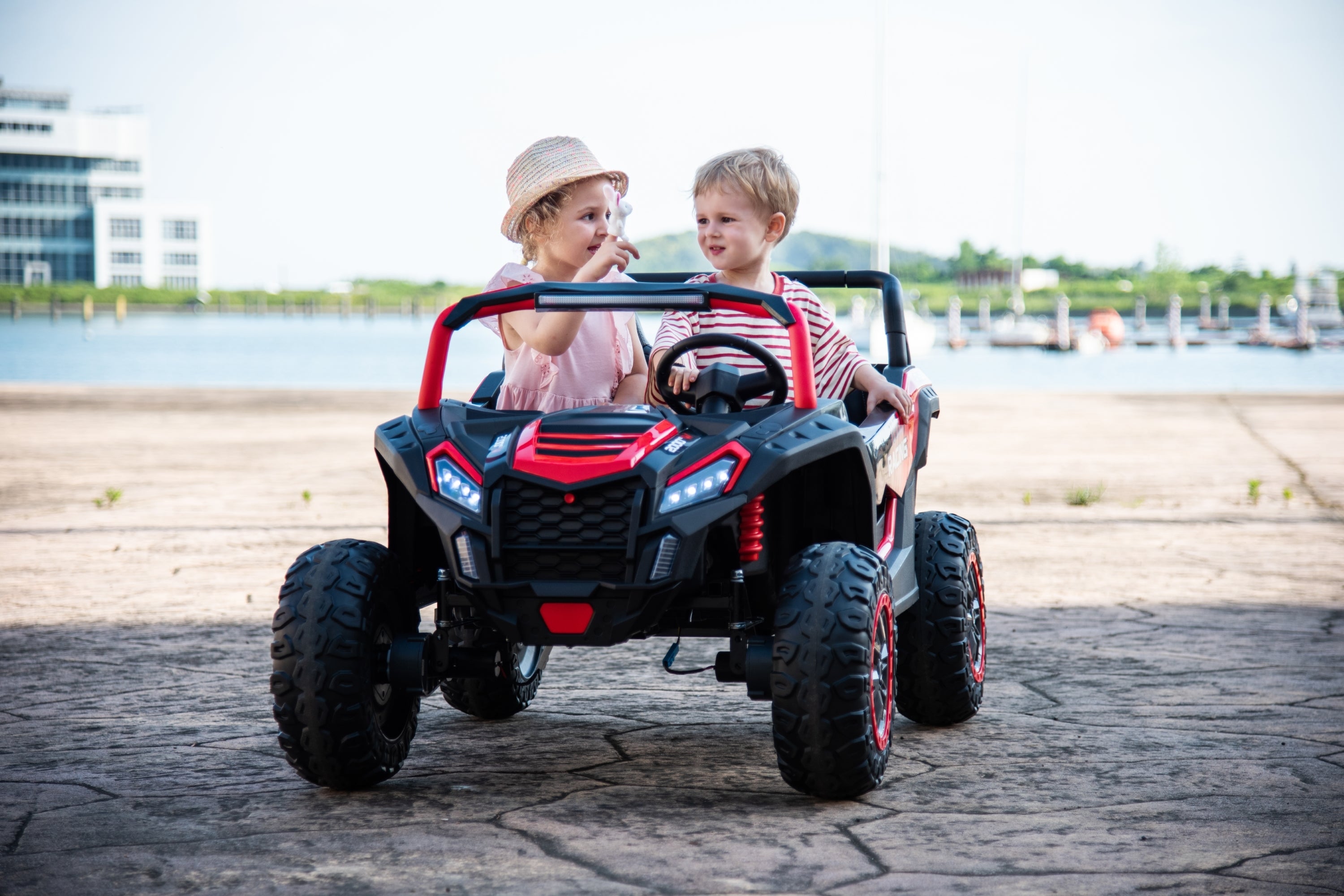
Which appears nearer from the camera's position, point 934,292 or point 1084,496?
point 1084,496

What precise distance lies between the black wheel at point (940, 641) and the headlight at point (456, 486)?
152 cm

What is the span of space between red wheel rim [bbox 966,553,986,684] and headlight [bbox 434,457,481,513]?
1.66 meters

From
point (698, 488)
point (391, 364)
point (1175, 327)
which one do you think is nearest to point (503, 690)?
point (698, 488)

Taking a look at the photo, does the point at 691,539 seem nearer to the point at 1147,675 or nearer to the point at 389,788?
the point at 389,788

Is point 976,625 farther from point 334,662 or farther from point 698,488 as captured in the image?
point 334,662

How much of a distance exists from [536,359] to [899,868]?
1.67 meters

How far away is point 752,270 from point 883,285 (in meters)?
0.60

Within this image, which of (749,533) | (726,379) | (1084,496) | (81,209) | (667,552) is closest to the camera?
(667,552)

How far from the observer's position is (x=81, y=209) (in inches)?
4953

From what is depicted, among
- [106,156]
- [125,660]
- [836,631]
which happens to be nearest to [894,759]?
[836,631]

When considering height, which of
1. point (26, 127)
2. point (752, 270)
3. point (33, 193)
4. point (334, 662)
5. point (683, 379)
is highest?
point (26, 127)

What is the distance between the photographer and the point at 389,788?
11.6ft

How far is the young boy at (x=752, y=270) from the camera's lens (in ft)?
13.1

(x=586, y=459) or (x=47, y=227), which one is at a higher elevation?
(x=47, y=227)
